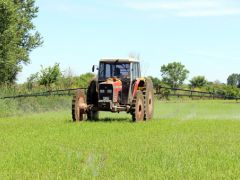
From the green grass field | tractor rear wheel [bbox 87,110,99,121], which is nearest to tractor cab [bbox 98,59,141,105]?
tractor rear wheel [bbox 87,110,99,121]

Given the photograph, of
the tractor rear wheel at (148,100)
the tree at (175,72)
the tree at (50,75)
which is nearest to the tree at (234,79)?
the tree at (175,72)

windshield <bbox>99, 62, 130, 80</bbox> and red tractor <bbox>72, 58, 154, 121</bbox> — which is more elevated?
Answer: windshield <bbox>99, 62, 130, 80</bbox>

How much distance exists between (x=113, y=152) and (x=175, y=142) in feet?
8.81

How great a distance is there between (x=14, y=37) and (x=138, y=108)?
16.8 meters

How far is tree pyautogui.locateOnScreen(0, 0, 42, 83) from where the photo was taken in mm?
35188

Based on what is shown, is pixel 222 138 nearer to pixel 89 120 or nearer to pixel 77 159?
pixel 77 159

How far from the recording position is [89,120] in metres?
22.8

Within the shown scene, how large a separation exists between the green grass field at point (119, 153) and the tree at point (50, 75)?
35576 mm

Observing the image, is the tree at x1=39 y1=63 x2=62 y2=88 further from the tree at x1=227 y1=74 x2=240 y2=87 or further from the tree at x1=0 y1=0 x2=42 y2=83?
the tree at x1=227 y1=74 x2=240 y2=87

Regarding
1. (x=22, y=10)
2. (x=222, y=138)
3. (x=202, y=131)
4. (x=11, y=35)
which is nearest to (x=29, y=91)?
(x=11, y=35)

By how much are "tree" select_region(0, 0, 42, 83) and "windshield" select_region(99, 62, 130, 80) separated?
47.0 ft

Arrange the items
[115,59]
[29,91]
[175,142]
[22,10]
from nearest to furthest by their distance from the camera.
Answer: [175,142] < [115,59] < [29,91] < [22,10]

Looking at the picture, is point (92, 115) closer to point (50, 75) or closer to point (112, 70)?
point (112, 70)

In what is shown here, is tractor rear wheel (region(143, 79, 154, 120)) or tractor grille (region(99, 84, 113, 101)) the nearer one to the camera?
tractor grille (region(99, 84, 113, 101))
